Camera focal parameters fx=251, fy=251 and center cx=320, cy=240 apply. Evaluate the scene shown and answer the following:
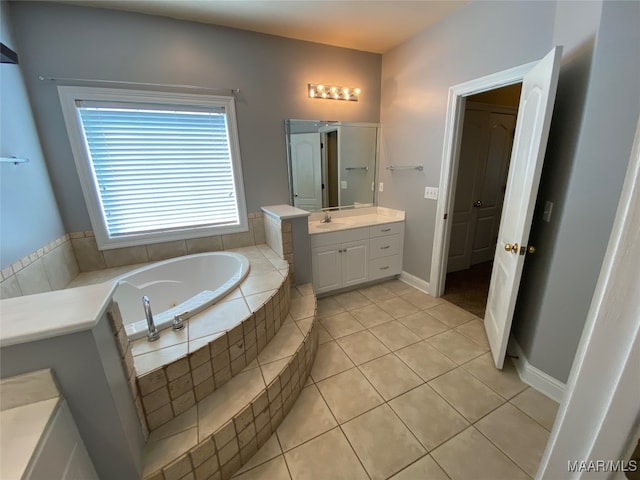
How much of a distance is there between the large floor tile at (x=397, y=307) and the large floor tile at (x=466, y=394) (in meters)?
0.74

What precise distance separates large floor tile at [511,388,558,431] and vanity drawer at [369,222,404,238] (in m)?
1.73

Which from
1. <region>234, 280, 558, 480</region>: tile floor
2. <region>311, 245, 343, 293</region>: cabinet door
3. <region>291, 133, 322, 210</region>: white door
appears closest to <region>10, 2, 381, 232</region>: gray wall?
<region>291, 133, 322, 210</region>: white door

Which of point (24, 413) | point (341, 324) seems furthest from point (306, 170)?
point (24, 413)

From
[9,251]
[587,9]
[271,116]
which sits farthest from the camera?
[271,116]

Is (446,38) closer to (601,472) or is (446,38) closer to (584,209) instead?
(584,209)

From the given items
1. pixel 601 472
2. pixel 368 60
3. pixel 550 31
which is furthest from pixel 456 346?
pixel 368 60

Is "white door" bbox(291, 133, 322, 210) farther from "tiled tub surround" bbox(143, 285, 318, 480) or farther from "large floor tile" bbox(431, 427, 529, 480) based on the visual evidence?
"large floor tile" bbox(431, 427, 529, 480)

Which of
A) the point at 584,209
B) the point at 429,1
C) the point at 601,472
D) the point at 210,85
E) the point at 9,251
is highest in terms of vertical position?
the point at 429,1

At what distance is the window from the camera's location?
200 cm

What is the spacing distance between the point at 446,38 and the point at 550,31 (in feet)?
2.78

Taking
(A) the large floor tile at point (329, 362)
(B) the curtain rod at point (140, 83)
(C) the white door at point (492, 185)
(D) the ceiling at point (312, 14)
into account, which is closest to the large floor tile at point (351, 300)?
(A) the large floor tile at point (329, 362)

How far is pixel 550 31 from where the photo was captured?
1.57m

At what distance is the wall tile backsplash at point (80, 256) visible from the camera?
1.50m

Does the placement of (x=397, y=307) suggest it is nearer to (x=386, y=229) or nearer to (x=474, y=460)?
(x=386, y=229)
